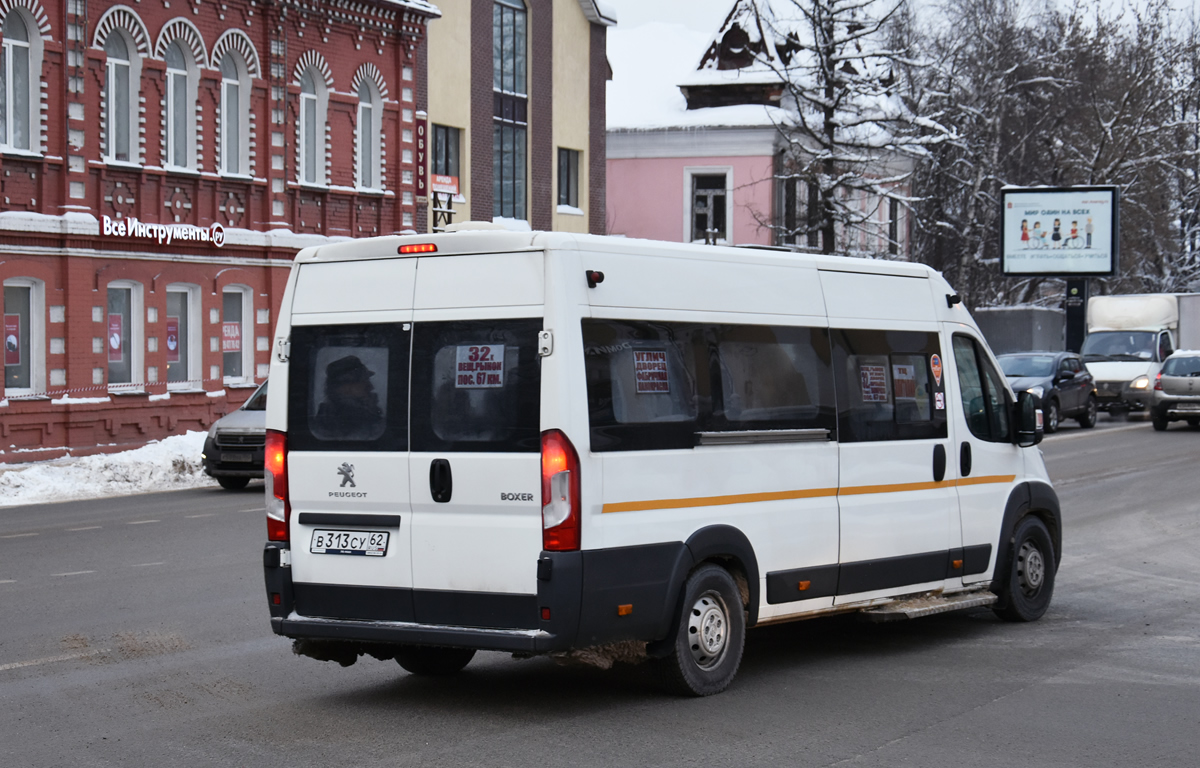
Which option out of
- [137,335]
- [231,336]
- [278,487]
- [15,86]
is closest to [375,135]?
[231,336]

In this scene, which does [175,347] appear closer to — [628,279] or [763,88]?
[628,279]

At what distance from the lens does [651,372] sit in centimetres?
762

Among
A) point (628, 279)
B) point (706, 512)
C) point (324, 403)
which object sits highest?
point (628, 279)

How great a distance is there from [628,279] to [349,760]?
2.59 metres

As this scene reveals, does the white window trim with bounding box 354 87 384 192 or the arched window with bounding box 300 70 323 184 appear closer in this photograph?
the arched window with bounding box 300 70 323 184

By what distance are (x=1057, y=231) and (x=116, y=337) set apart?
28716 mm

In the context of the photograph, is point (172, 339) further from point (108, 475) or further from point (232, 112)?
point (108, 475)

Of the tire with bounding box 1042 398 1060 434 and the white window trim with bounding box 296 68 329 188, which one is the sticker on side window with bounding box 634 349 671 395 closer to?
the tire with bounding box 1042 398 1060 434

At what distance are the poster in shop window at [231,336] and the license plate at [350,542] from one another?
22636 millimetres

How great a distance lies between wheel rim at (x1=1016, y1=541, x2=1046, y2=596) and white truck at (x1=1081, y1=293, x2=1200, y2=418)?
23.4m

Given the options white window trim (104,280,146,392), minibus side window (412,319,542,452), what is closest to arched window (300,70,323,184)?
white window trim (104,280,146,392)

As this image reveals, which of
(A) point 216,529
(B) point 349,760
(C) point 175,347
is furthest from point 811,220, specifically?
(B) point 349,760

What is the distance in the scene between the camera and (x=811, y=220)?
3888 cm

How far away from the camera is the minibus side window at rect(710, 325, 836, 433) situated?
8062mm
